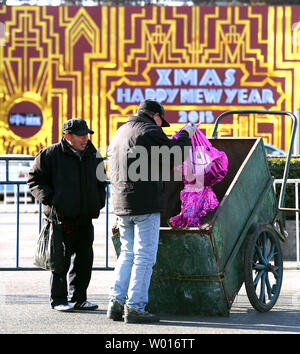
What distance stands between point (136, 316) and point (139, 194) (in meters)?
0.96

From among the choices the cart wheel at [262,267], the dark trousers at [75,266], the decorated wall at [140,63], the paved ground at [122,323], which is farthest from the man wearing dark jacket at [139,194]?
the decorated wall at [140,63]

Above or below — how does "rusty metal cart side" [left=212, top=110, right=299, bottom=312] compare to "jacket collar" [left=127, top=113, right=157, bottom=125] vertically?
below

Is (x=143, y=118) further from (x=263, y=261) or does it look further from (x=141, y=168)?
(x=263, y=261)

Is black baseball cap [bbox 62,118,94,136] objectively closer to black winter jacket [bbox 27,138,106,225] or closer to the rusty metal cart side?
black winter jacket [bbox 27,138,106,225]

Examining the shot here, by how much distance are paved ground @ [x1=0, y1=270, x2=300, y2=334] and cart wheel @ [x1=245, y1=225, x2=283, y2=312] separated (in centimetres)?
12

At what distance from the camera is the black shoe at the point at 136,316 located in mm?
6365

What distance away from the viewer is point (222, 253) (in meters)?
6.50

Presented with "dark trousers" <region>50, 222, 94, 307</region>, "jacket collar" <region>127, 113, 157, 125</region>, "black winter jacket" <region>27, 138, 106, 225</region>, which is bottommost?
"dark trousers" <region>50, 222, 94, 307</region>

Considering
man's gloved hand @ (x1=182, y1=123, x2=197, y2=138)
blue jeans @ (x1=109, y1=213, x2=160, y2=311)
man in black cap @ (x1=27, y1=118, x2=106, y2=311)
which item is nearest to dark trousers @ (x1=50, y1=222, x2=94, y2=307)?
man in black cap @ (x1=27, y1=118, x2=106, y2=311)

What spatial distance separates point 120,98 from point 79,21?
3150 mm

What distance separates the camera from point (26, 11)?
29.2 m

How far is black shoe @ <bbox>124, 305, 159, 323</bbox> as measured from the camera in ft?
20.9

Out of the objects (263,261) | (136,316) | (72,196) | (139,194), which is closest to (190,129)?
(139,194)
